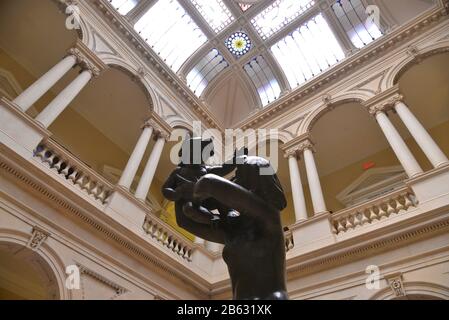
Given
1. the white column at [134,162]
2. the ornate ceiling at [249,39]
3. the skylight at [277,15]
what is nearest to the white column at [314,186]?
the ornate ceiling at [249,39]

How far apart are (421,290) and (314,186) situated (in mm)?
3403

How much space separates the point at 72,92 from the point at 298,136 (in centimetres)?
603

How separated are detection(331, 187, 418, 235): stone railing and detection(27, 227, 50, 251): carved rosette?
545 cm

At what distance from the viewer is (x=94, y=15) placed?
932 centimetres

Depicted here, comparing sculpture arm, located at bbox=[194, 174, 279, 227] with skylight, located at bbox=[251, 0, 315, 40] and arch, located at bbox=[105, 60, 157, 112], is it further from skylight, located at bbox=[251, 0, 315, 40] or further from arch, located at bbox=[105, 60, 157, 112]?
skylight, located at bbox=[251, 0, 315, 40]

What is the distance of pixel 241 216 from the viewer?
186cm

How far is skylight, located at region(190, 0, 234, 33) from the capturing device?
12203 mm

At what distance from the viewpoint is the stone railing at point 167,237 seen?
7.39 meters

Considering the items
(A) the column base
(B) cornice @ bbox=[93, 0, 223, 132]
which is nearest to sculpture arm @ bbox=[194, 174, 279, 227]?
(A) the column base

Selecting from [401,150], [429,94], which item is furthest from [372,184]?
[401,150]

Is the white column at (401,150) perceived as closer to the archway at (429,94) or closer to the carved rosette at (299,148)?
the archway at (429,94)

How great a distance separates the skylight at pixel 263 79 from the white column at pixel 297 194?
3.98 metres

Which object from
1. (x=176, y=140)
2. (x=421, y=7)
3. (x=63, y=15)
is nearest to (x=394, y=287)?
(x=176, y=140)
